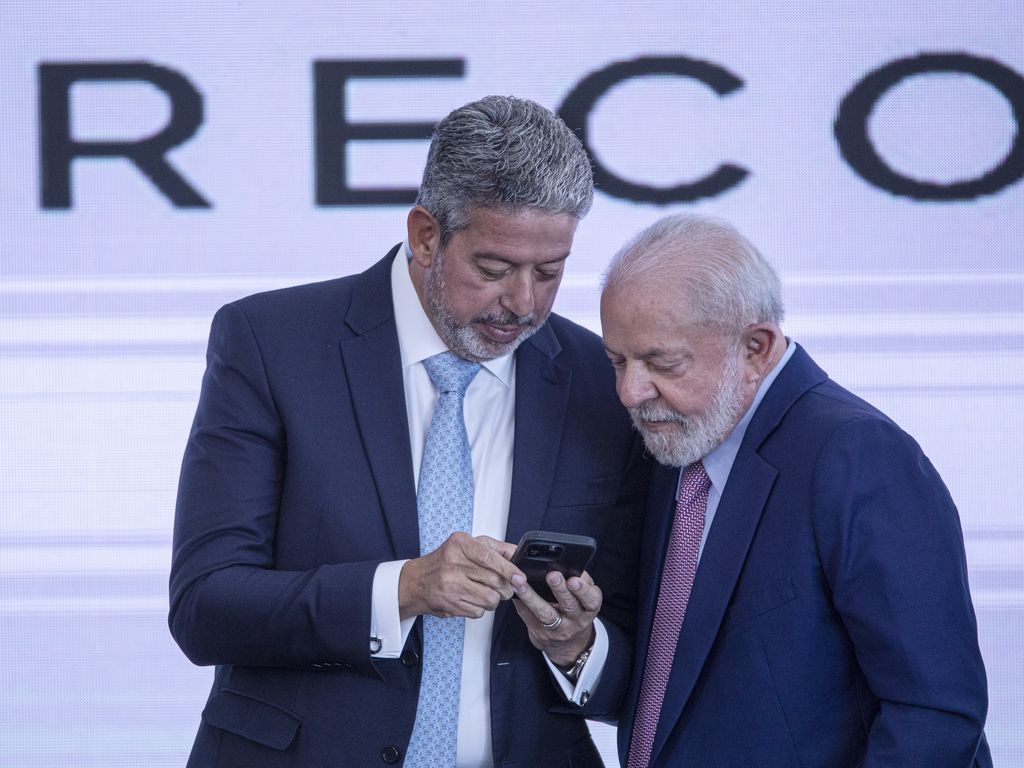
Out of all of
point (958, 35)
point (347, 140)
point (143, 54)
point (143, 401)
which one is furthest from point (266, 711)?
point (958, 35)

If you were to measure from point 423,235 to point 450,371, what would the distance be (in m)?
0.23

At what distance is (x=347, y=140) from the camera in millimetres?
3326

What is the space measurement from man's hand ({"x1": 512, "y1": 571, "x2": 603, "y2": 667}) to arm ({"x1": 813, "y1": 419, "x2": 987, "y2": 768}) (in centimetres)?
35

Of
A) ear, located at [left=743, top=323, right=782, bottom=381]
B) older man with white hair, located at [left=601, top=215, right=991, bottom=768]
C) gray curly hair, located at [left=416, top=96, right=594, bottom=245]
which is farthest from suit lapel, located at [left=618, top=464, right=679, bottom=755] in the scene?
gray curly hair, located at [left=416, top=96, right=594, bottom=245]

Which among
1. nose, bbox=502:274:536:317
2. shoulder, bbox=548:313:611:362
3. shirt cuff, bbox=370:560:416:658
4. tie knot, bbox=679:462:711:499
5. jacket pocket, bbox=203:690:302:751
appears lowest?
jacket pocket, bbox=203:690:302:751

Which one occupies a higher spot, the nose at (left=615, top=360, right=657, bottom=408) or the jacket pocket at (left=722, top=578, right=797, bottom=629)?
the nose at (left=615, top=360, right=657, bottom=408)

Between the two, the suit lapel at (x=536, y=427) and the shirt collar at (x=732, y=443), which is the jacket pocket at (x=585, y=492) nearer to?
the suit lapel at (x=536, y=427)

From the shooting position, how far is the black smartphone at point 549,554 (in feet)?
5.66

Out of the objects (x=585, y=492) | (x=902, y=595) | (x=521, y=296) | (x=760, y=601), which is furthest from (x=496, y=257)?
(x=902, y=595)

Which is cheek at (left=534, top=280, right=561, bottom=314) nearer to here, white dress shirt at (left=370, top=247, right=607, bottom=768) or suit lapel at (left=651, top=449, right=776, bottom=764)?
white dress shirt at (left=370, top=247, right=607, bottom=768)

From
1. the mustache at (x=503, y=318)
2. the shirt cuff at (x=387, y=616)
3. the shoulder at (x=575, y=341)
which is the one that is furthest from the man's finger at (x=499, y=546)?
the shoulder at (x=575, y=341)

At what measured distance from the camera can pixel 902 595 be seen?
165 cm

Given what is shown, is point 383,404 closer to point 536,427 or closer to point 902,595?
point 536,427

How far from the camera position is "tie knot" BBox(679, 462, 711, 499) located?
1.95 meters
